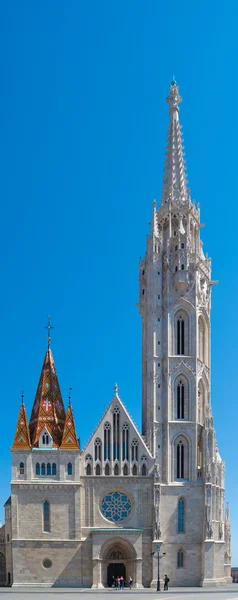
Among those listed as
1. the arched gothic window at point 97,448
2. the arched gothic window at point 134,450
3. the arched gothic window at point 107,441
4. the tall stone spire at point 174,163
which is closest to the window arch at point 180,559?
the arched gothic window at point 134,450

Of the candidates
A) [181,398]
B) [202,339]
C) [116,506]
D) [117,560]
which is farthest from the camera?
[202,339]

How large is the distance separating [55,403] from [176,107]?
109 ft

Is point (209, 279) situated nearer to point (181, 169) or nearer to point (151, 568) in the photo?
point (181, 169)

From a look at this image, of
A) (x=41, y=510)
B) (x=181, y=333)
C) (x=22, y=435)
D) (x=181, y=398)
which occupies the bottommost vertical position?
(x=41, y=510)

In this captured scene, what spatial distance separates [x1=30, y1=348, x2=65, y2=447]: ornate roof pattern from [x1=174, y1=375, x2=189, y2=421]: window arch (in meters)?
10.7

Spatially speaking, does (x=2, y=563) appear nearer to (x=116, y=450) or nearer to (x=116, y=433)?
(x=116, y=450)

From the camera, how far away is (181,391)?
8494 cm

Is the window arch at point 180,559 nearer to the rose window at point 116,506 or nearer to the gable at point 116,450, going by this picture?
the rose window at point 116,506

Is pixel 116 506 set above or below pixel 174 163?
below

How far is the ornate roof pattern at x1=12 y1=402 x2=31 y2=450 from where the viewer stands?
80.8m

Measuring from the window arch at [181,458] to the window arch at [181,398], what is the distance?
84.0 inches

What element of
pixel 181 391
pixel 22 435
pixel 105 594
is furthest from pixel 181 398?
pixel 105 594

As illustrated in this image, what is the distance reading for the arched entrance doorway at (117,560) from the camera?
3115 inches

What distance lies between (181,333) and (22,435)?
57.4 feet
